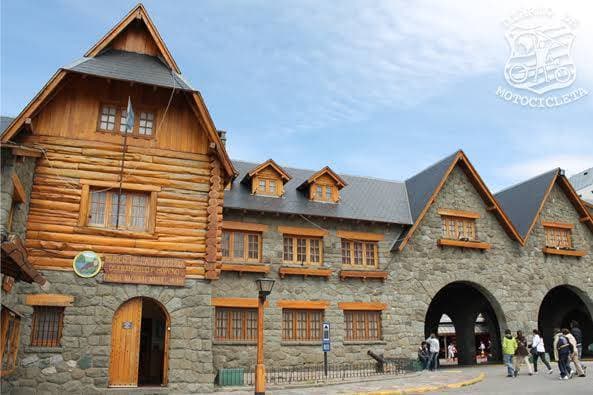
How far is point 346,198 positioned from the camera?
24.8m

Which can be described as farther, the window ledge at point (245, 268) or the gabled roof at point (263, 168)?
the gabled roof at point (263, 168)

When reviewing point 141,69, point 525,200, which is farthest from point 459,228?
point 141,69

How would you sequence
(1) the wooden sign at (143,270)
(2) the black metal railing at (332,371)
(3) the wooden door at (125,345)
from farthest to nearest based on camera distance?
(2) the black metal railing at (332,371) < (1) the wooden sign at (143,270) < (3) the wooden door at (125,345)

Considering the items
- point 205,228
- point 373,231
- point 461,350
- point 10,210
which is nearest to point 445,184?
point 373,231

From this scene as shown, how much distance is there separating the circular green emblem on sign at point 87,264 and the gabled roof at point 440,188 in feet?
43.5

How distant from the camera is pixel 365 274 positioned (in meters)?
23.0

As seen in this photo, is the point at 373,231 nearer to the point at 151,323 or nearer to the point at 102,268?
the point at 151,323

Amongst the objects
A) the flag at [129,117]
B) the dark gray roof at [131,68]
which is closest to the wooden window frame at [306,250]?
the dark gray roof at [131,68]

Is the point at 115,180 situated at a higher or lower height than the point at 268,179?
lower

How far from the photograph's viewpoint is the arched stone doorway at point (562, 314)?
30109 mm

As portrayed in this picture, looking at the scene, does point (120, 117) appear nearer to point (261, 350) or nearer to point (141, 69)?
point (141, 69)

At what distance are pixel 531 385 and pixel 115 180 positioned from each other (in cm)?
1420

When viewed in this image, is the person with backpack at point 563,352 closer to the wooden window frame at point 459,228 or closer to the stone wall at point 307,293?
the stone wall at point 307,293

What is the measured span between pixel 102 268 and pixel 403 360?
41.5 ft
